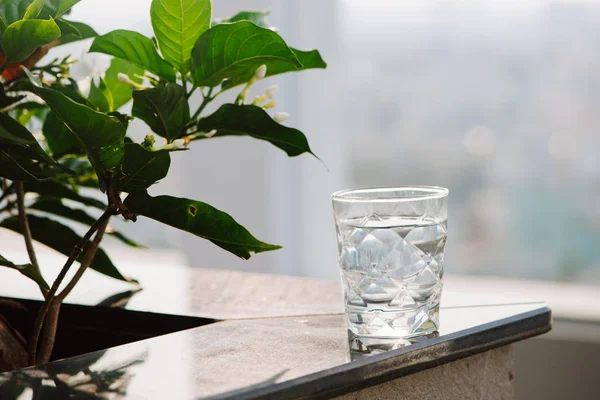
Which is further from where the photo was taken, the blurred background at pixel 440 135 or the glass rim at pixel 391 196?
the blurred background at pixel 440 135

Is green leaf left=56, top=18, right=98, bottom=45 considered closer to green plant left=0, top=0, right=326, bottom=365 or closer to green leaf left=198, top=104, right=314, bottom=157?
green plant left=0, top=0, right=326, bottom=365

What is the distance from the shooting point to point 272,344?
644 millimetres

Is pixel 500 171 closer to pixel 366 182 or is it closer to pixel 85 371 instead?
pixel 366 182

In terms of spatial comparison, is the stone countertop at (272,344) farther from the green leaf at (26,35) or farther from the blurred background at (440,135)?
the blurred background at (440,135)

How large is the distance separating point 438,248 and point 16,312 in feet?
1.62

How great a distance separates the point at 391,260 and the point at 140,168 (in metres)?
0.21

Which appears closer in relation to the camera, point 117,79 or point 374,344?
point 374,344

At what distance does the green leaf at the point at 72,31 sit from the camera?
68cm

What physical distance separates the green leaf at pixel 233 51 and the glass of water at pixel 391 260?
0.13m

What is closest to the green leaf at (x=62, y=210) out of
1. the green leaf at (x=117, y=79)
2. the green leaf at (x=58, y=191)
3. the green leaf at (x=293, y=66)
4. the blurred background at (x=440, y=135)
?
the green leaf at (x=58, y=191)

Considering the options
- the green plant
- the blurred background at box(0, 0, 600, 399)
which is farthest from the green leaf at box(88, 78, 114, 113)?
the blurred background at box(0, 0, 600, 399)

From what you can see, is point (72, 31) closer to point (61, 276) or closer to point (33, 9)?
point (33, 9)

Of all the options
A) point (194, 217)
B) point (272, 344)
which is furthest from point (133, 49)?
point (272, 344)

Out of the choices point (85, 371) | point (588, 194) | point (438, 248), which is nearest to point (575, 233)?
point (588, 194)
